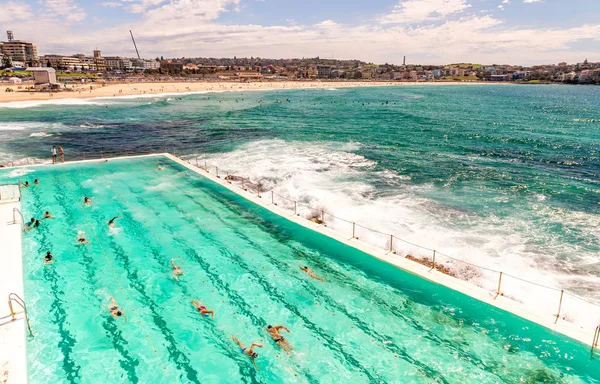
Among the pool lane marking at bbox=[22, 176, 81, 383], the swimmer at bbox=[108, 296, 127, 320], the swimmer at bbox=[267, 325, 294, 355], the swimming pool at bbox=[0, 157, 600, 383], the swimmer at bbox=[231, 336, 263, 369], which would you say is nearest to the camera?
the pool lane marking at bbox=[22, 176, 81, 383]

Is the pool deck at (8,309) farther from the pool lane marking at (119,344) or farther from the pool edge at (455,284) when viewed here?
the pool edge at (455,284)

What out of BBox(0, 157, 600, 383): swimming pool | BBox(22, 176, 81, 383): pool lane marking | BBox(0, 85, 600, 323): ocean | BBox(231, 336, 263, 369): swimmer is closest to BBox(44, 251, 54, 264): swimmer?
BBox(0, 157, 600, 383): swimming pool

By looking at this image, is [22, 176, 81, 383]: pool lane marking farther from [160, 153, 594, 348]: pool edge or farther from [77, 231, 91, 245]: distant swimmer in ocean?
[160, 153, 594, 348]: pool edge

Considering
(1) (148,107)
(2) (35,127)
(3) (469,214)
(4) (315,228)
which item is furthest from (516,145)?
(1) (148,107)

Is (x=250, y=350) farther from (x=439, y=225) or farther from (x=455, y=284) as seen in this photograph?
(x=439, y=225)

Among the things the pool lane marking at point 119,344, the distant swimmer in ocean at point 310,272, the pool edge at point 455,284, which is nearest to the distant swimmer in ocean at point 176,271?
the pool lane marking at point 119,344

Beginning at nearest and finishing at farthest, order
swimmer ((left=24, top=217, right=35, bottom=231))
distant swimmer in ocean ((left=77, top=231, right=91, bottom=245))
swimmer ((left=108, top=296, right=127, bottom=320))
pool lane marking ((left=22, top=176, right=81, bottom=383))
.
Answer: pool lane marking ((left=22, top=176, right=81, bottom=383)) → swimmer ((left=108, top=296, right=127, bottom=320)) → distant swimmer in ocean ((left=77, top=231, right=91, bottom=245)) → swimmer ((left=24, top=217, right=35, bottom=231))
